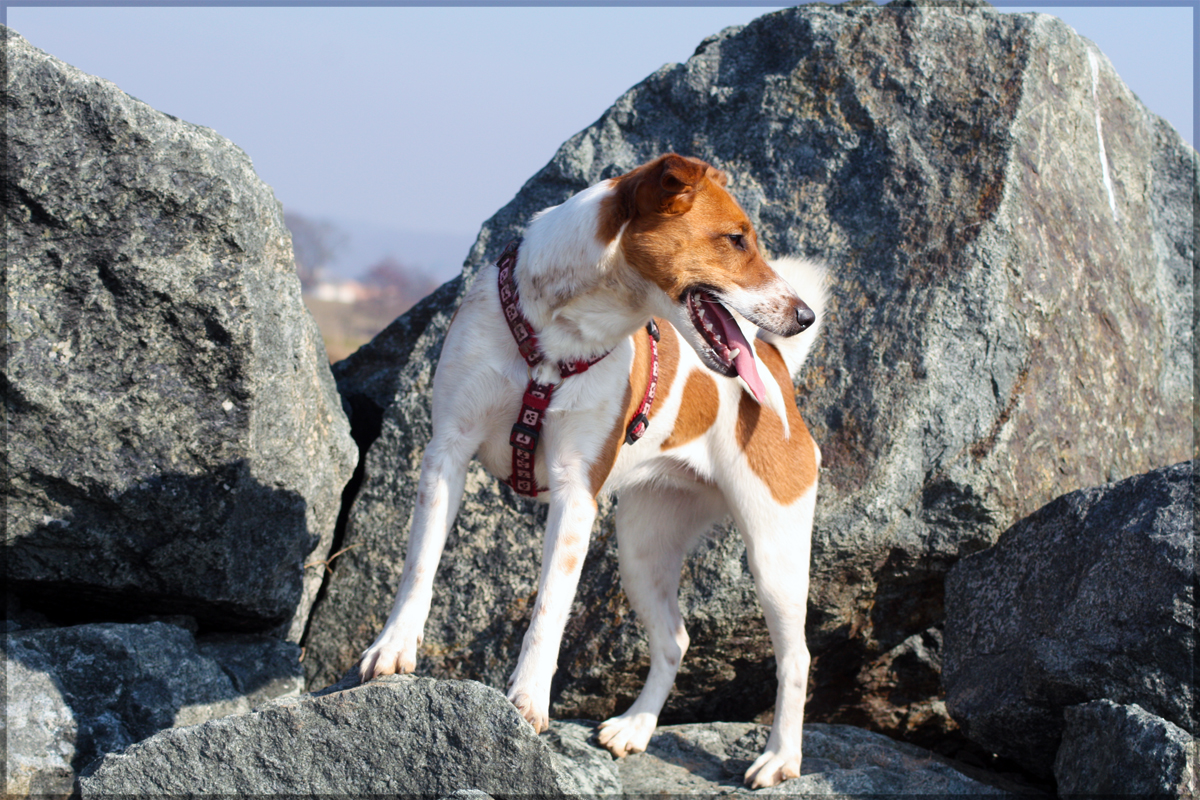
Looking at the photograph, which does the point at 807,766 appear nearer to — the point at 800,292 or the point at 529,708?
the point at 529,708

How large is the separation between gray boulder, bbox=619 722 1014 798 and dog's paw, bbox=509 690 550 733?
67 cm

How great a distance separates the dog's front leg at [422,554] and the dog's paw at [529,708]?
336 mm

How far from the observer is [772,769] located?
3.58 metres

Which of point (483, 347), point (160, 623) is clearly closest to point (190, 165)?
point (483, 347)

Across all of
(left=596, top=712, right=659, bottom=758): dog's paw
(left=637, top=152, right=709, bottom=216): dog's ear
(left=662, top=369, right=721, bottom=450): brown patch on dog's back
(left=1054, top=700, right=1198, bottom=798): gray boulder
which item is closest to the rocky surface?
(left=596, top=712, right=659, bottom=758): dog's paw

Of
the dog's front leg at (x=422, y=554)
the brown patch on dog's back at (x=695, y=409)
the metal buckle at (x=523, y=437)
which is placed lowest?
the dog's front leg at (x=422, y=554)

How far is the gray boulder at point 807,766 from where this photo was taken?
11.5 feet

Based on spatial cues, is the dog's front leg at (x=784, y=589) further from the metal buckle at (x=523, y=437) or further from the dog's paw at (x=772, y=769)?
the metal buckle at (x=523, y=437)

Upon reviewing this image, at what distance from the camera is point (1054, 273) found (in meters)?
4.71

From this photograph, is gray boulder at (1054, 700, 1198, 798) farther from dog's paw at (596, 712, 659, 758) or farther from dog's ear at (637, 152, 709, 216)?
dog's ear at (637, 152, 709, 216)

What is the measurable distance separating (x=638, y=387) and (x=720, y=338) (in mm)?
419

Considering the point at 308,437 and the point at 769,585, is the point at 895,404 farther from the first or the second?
the point at 308,437

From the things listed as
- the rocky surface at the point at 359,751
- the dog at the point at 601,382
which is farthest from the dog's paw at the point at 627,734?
the rocky surface at the point at 359,751

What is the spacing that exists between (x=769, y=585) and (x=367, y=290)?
86711 mm
